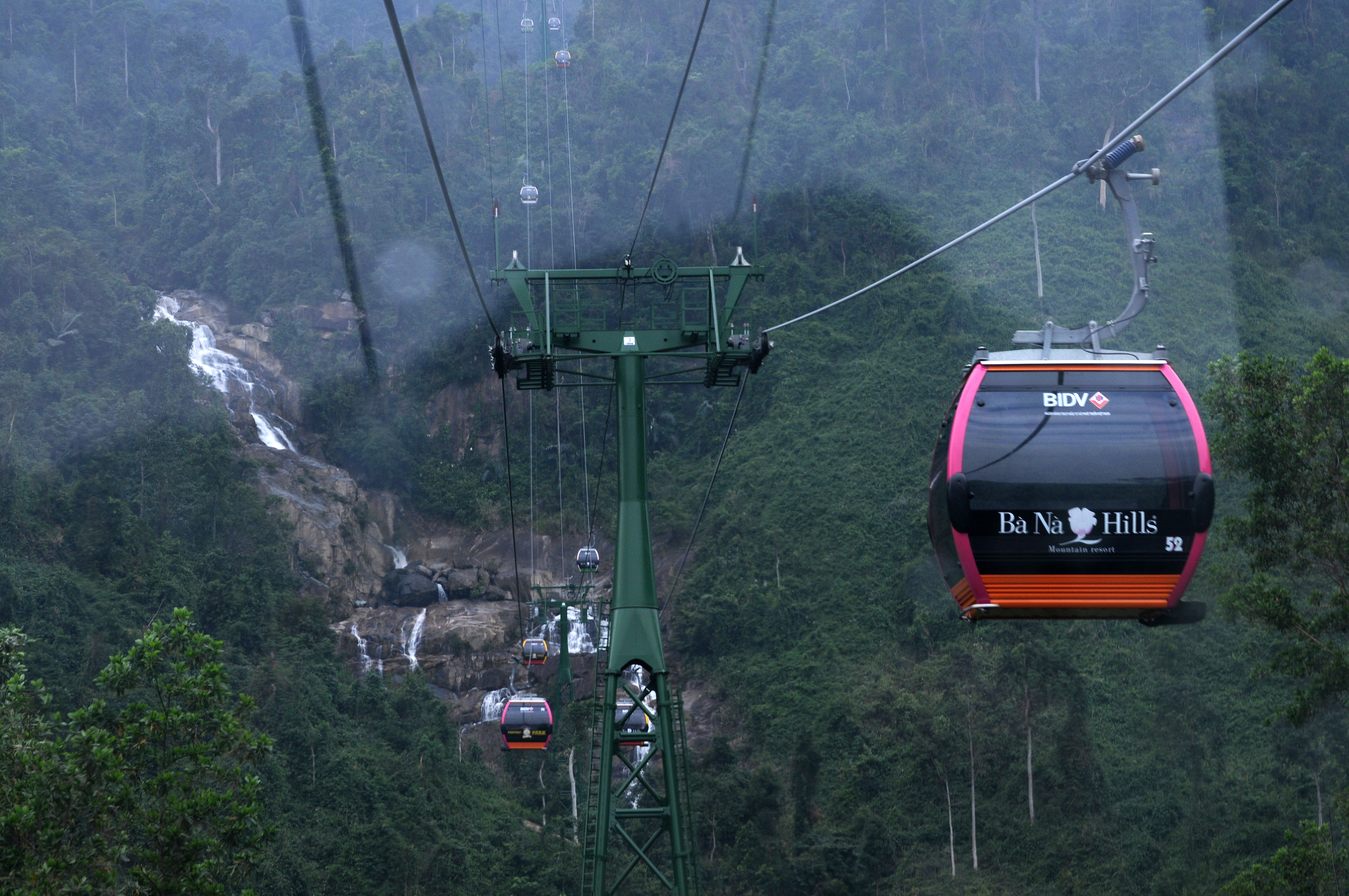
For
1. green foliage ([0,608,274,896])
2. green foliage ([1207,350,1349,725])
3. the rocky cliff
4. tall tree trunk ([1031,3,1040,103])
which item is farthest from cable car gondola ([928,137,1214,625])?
tall tree trunk ([1031,3,1040,103])

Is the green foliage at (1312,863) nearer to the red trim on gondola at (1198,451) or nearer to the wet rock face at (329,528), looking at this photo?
the red trim on gondola at (1198,451)

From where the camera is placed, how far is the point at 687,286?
1563 centimetres

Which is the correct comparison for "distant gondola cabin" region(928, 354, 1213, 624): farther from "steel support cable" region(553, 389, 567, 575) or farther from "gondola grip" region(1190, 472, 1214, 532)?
"steel support cable" region(553, 389, 567, 575)

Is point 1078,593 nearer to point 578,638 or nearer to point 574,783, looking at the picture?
point 574,783

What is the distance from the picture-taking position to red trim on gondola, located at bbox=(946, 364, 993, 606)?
28.9 feet

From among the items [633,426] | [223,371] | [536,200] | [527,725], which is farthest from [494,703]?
[633,426]

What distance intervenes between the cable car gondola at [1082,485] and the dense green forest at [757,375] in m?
10.1

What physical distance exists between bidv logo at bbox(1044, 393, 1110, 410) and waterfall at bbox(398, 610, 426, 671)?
40.7m

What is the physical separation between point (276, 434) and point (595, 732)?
47.3m

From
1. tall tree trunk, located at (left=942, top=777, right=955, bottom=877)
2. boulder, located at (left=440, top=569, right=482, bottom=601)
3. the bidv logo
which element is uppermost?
boulder, located at (left=440, top=569, right=482, bottom=601)

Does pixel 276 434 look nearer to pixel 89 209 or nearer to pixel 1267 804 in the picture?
pixel 89 209

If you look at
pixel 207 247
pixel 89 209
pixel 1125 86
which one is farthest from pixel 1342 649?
pixel 89 209

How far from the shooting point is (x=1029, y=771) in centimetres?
3356

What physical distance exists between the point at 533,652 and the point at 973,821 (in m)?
11.0
